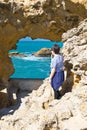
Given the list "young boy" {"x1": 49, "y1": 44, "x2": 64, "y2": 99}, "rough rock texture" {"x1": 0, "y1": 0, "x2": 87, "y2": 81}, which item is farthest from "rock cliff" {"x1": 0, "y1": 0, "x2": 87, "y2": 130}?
"young boy" {"x1": 49, "y1": 44, "x2": 64, "y2": 99}

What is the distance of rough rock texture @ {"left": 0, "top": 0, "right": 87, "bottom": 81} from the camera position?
11.5 m

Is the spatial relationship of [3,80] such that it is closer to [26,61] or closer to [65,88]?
[65,88]

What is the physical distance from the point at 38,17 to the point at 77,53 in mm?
5968

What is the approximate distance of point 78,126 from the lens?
4184 mm

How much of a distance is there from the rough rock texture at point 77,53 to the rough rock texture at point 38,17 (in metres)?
3.37

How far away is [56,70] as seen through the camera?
683 cm

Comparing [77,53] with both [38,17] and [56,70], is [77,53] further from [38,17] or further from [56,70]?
[38,17]

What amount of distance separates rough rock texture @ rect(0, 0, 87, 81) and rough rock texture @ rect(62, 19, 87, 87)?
11.1 feet

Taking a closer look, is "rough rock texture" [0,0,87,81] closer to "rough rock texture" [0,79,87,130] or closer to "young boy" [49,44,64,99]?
"young boy" [49,44,64,99]

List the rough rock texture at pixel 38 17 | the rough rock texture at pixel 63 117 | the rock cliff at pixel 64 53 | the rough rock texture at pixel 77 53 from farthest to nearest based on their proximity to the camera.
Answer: the rough rock texture at pixel 38 17 < the rough rock texture at pixel 77 53 < the rock cliff at pixel 64 53 < the rough rock texture at pixel 63 117

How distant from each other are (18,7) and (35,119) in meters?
7.68

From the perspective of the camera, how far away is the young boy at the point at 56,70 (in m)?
6.71

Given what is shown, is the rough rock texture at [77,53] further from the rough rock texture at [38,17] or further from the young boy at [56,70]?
the rough rock texture at [38,17]

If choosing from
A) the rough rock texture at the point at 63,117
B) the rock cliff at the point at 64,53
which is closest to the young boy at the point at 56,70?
the rock cliff at the point at 64,53
